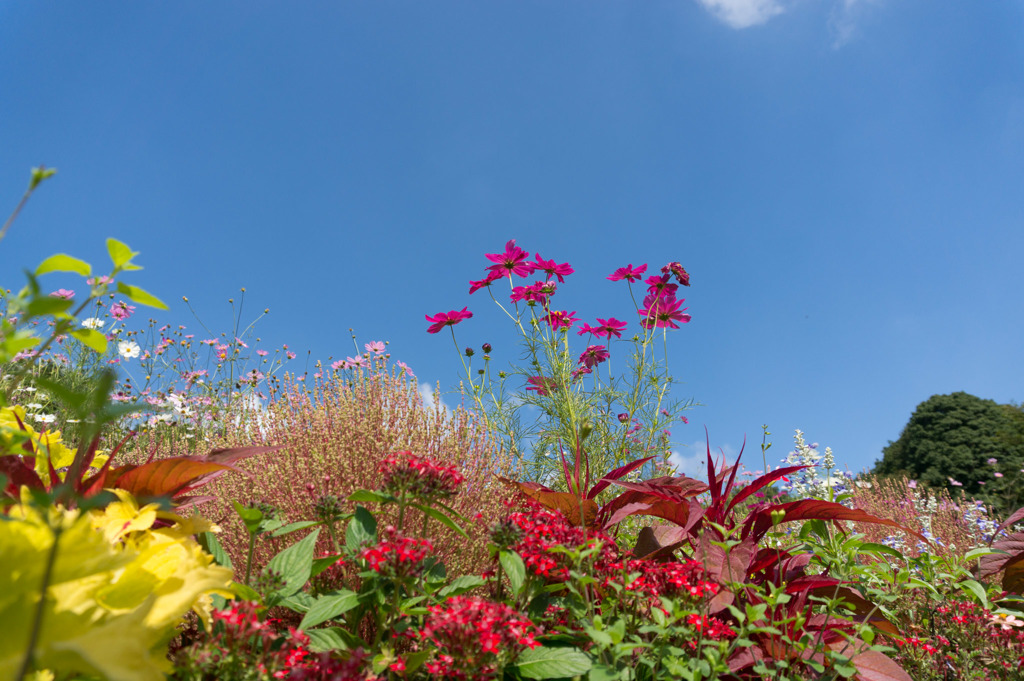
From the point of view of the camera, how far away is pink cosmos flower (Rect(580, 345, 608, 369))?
373 centimetres

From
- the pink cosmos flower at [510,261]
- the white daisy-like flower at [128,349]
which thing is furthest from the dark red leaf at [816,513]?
the white daisy-like flower at [128,349]

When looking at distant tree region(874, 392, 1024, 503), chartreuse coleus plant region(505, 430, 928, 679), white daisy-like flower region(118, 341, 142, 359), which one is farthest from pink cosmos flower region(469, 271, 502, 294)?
distant tree region(874, 392, 1024, 503)

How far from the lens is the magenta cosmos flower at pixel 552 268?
3.25 m

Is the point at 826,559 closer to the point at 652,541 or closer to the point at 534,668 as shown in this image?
the point at 652,541

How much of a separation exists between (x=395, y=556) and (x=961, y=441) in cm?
1790

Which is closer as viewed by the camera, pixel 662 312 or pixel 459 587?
pixel 459 587

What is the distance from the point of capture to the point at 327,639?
1219 mm

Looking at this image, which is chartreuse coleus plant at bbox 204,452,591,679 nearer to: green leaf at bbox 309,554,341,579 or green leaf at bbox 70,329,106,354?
green leaf at bbox 309,554,341,579

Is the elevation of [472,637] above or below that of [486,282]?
below

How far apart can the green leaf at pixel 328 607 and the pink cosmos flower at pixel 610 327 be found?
261 centimetres

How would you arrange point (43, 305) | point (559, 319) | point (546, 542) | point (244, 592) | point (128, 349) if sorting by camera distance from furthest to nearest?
1. point (128, 349)
2. point (559, 319)
3. point (546, 542)
4. point (244, 592)
5. point (43, 305)

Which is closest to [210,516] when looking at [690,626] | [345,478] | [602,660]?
[345,478]

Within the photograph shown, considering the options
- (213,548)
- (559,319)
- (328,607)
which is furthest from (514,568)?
(559,319)

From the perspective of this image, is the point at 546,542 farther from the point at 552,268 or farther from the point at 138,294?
the point at 552,268
